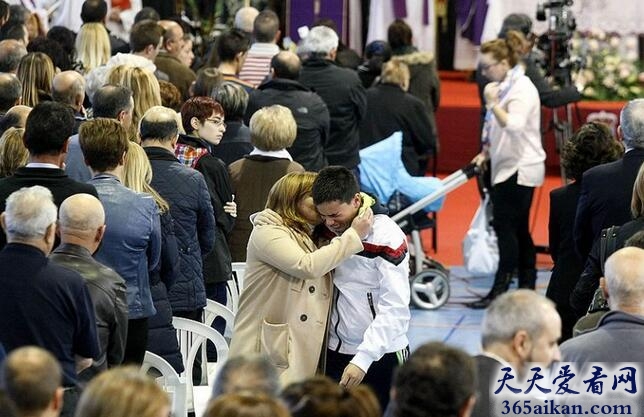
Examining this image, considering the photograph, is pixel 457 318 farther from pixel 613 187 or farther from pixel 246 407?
pixel 246 407

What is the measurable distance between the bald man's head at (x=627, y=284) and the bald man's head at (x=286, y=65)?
490cm

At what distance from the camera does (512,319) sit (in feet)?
14.8

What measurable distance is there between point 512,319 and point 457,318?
567 cm

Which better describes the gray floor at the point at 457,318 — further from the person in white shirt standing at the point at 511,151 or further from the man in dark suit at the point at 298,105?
the man in dark suit at the point at 298,105

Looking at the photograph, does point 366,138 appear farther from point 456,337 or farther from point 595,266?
point 595,266

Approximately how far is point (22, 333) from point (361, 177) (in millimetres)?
5272

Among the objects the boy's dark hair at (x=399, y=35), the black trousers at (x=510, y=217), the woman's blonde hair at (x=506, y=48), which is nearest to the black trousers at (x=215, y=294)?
the black trousers at (x=510, y=217)

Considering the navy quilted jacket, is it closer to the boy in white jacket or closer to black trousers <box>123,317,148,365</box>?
black trousers <box>123,317,148,365</box>

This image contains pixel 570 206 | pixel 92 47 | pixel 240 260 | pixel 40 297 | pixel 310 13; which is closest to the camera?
pixel 40 297

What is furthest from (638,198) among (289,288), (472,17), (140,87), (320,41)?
(472,17)

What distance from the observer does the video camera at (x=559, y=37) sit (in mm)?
12148

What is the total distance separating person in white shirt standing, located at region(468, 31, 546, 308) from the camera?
1010cm

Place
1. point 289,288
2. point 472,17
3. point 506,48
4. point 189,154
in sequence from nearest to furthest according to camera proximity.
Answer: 1. point 289,288
2. point 189,154
3. point 506,48
4. point 472,17

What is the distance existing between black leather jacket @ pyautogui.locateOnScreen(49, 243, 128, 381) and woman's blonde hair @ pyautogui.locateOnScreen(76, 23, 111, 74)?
508 cm
